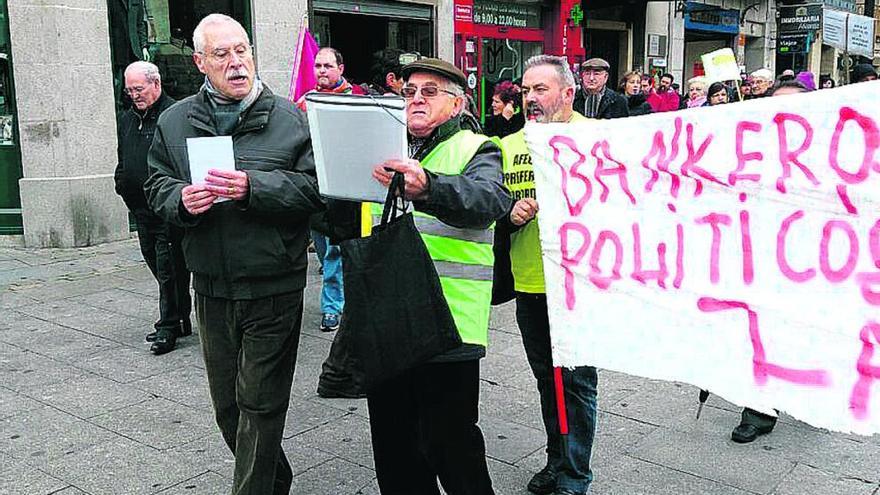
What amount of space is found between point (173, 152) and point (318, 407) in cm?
199

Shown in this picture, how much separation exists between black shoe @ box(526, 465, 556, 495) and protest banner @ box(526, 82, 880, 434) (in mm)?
716

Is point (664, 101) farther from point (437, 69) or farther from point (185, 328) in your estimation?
point (437, 69)

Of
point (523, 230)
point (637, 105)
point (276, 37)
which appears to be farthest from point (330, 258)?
point (276, 37)

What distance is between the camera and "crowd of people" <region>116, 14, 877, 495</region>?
2.89 metres

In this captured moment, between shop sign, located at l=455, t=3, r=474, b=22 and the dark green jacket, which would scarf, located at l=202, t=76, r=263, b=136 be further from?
shop sign, located at l=455, t=3, r=474, b=22

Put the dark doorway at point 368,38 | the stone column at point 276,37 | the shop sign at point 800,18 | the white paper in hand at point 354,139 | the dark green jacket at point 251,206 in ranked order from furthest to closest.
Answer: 1. the shop sign at point 800,18
2. the dark doorway at point 368,38
3. the stone column at point 276,37
4. the dark green jacket at point 251,206
5. the white paper in hand at point 354,139

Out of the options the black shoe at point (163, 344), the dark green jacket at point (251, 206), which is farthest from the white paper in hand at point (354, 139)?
the black shoe at point (163, 344)

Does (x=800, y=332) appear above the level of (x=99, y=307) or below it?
above

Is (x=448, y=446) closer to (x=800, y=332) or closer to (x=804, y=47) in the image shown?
(x=800, y=332)

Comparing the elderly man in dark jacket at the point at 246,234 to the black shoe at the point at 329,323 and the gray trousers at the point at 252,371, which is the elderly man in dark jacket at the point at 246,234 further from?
the black shoe at the point at 329,323

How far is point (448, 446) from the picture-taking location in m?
2.90

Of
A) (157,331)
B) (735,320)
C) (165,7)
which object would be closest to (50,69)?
(165,7)

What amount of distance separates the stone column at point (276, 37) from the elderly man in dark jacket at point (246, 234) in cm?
791

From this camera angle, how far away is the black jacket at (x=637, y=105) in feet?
28.2
